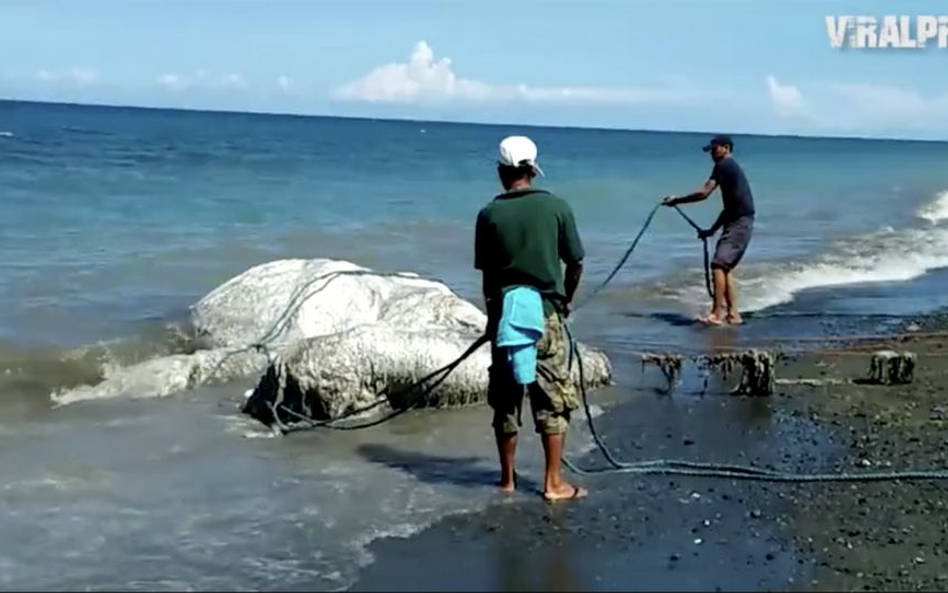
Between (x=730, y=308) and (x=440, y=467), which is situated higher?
(x=730, y=308)

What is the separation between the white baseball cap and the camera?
6.89m

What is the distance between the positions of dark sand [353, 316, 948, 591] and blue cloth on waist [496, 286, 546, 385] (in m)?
0.76

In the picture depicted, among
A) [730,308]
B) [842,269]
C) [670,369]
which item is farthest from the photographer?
[842,269]

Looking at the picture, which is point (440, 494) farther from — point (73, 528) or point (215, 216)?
point (215, 216)

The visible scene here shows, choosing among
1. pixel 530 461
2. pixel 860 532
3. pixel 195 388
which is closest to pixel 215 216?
pixel 195 388

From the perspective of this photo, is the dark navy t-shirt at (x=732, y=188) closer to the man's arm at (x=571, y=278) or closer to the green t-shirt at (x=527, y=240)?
the man's arm at (x=571, y=278)

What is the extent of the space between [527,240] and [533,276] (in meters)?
0.20

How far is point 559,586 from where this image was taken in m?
5.86

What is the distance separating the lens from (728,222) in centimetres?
1339

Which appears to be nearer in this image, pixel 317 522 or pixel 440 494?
pixel 317 522

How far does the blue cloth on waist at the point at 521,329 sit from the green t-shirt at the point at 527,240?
79mm

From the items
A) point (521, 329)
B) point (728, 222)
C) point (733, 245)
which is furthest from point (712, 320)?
point (521, 329)

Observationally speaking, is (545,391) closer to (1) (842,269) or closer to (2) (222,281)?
(2) (222,281)

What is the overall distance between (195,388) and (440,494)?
365 cm
